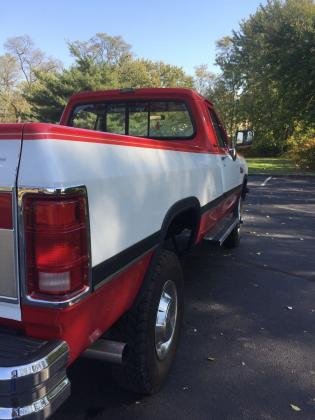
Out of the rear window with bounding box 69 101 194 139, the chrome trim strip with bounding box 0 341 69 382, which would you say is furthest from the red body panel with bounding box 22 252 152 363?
the rear window with bounding box 69 101 194 139

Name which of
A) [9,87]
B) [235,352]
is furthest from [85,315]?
[9,87]

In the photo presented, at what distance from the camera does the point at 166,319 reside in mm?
3188

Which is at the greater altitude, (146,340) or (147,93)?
(147,93)

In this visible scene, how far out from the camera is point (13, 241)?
6.49 feet

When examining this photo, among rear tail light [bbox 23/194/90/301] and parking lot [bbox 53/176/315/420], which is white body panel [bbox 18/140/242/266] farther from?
parking lot [bbox 53/176/315/420]

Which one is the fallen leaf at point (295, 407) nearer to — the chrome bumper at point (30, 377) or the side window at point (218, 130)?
the chrome bumper at point (30, 377)

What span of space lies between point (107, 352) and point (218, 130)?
3646 mm

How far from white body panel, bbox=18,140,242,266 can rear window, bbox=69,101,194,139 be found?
5.24 ft

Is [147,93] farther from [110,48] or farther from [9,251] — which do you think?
[110,48]

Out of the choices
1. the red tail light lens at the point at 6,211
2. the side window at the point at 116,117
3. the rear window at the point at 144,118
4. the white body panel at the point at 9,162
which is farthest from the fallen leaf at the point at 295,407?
the side window at the point at 116,117

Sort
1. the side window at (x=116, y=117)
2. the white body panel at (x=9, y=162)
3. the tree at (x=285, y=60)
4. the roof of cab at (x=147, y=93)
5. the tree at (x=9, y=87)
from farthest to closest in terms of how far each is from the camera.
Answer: the tree at (x=9, y=87) < the tree at (x=285, y=60) < the side window at (x=116, y=117) < the roof of cab at (x=147, y=93) < the white body panel at (x=9, y=162)

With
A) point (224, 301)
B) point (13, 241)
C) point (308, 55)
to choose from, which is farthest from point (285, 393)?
point (308, 55)

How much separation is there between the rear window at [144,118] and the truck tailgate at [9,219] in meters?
3.18

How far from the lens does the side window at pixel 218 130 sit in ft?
17.9
